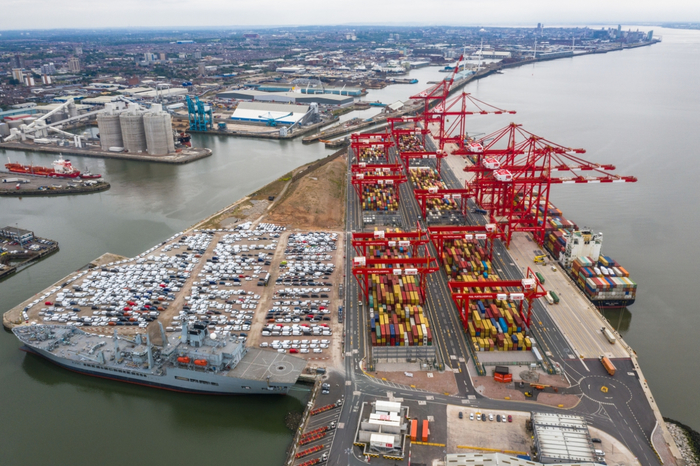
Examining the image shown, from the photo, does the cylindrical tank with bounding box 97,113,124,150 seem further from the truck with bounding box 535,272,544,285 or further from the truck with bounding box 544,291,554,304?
the truck with bounding box 544,291,554,304

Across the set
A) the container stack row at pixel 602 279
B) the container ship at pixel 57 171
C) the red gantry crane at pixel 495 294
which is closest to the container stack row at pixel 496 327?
the red gantry crane at pixel 495 294

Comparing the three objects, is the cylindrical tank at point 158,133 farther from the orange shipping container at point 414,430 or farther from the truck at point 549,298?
the orange shipping container at point 414,430

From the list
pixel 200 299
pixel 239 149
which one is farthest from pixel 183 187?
pixel 200 299

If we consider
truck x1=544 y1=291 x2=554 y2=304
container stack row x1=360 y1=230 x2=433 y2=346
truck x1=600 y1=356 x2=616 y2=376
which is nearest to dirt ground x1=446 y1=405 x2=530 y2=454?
container stack row x1=360 y1=230 x2=433 y2=346

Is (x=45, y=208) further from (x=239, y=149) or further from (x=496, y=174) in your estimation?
(x=496, y=174)

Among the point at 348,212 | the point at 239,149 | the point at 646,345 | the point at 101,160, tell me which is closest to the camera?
the point at 646,345

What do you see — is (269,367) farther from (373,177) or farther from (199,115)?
(199,115)

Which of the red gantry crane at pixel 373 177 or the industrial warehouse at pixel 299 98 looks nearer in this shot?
the red gantry crane at pixel 373 177
